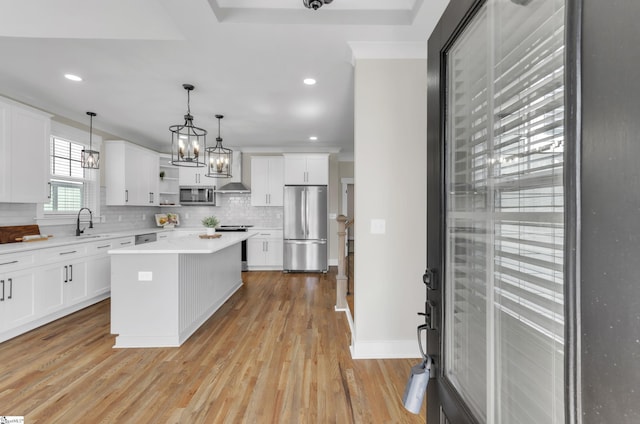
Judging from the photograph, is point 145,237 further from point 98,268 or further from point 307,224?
point 307,224

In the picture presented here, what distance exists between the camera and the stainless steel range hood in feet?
19.8

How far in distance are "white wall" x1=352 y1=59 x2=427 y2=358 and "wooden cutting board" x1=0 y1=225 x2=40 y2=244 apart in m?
3.89

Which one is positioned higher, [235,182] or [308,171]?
[308,171]

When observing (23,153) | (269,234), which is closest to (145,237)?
(23,153)

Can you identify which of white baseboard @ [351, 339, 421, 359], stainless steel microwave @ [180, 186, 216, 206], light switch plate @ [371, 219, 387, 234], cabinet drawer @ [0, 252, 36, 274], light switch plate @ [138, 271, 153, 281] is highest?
stainless steel microwave @ [180, 186, 216, 206]

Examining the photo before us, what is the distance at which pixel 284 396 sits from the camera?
1997 mm

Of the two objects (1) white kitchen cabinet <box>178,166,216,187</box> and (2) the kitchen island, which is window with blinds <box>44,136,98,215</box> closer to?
(1) white kitchen cabinet <box>178,166,216,187</box>

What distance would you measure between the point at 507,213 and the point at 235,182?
596 cm

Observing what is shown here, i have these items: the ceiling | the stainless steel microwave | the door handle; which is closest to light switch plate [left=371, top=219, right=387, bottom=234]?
the ceiling

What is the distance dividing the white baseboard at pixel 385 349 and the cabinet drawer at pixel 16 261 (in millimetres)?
3345

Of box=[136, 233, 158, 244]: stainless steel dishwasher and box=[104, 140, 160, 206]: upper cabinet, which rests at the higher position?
box=[104, 140, 160, 206]: upper cabinet

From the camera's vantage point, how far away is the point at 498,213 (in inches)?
27.1

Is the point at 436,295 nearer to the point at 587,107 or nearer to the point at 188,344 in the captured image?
the point at 587,107

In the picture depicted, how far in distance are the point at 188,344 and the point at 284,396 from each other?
1248 millimetres
